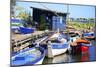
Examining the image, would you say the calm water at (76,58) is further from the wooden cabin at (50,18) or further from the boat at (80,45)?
the wooden cabin at (50,18)

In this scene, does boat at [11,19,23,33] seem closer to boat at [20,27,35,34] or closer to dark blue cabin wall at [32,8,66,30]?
boat at [20,27,35,34]

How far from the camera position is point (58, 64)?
8.30ft

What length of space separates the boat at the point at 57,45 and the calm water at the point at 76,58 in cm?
6

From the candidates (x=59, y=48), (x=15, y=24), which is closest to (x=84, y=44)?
(x=59, y=48)

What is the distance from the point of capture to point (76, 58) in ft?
8.61

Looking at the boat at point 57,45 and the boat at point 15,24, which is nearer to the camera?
the boat at point 15,24

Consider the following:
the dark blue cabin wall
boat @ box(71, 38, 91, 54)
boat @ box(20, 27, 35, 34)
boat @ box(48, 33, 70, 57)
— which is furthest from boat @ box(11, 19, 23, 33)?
boat @ box(71, 38, 91, 54)

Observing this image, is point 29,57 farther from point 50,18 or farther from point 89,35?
point 89,35

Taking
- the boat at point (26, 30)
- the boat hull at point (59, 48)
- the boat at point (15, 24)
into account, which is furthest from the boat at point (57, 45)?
the boat at point (15, 24)

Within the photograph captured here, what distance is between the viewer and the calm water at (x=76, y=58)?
8.20ft

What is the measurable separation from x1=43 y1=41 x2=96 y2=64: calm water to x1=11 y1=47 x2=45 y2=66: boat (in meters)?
0.09

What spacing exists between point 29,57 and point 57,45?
0.39 m

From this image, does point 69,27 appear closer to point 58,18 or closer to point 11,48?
point 58,18
